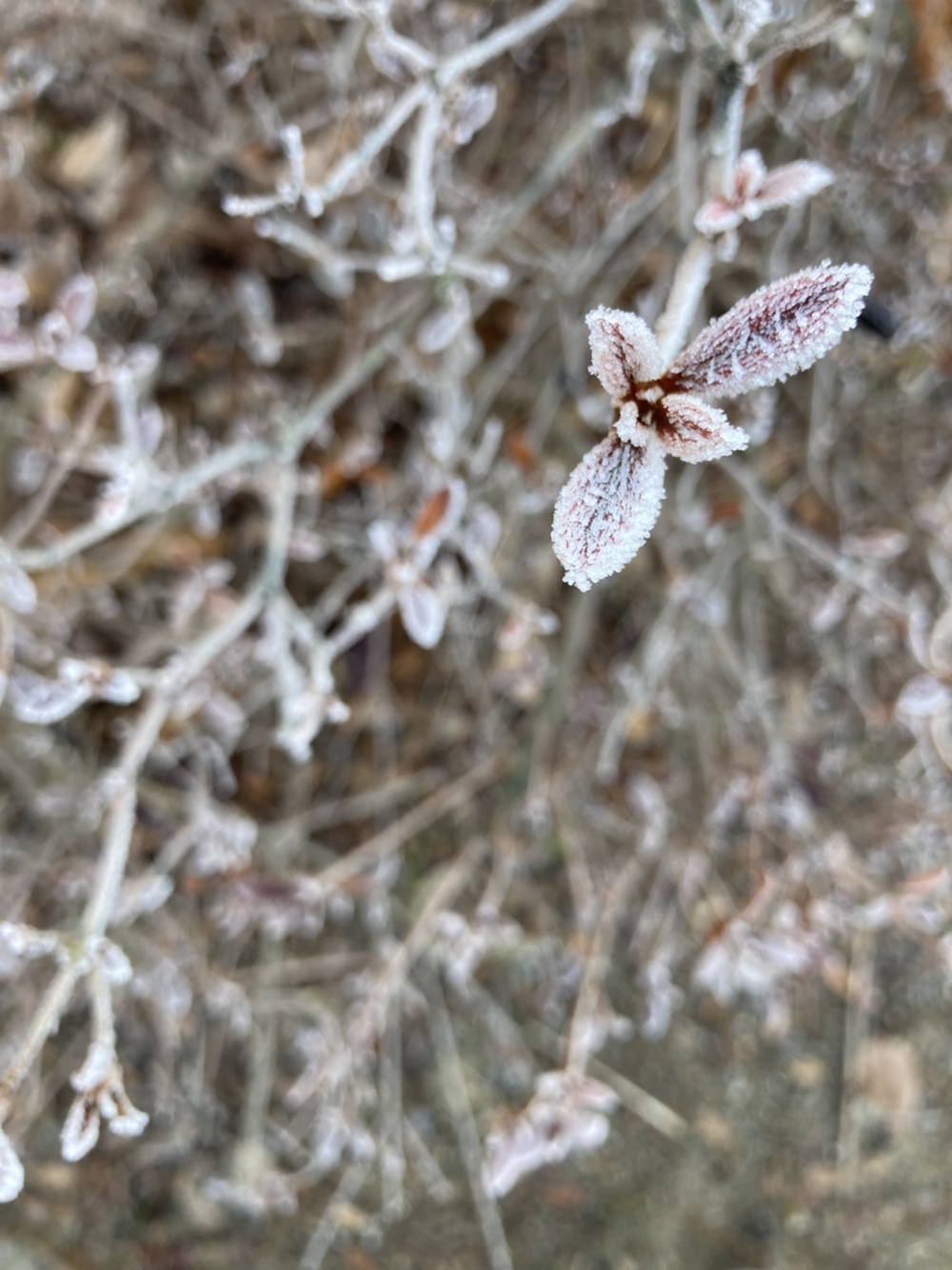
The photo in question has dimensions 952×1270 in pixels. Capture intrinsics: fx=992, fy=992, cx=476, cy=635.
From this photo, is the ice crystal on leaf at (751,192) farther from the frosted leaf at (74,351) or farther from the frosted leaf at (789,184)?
the frosted leaf at (74,351)

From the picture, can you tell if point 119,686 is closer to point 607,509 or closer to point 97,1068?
point 97,1068

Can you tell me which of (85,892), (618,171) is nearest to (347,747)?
(85,892)

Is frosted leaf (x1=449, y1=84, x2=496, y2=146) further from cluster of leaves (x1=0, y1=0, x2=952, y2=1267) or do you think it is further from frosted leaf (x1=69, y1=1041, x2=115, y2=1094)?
frosted leaf (x1=69, y1=1041, x2=115, y2=1094)

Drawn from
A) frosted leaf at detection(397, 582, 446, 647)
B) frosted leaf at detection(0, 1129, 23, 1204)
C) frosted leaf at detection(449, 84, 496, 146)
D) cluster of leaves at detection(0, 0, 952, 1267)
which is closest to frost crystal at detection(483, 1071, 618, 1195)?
cluster of leaves at detection(0, 0, 952, 1267)

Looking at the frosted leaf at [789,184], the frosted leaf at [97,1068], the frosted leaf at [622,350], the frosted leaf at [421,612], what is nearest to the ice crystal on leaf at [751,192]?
the frosted leaf at [789,184]

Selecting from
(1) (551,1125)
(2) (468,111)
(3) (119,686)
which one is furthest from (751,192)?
(1) (551,1125)

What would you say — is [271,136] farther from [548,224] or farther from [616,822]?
[616,822]
